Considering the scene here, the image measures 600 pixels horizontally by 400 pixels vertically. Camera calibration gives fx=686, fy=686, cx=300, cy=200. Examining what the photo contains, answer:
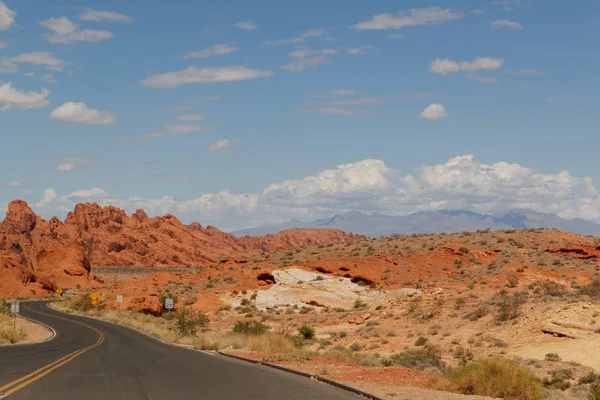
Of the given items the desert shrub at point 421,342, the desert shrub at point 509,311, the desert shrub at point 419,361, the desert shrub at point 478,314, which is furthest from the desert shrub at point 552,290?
the desert shrub at point 419,361

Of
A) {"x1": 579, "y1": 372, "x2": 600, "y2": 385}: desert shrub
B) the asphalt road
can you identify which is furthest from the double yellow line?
{"x1": 579, "y1": 372, "x2": 600, "y2": 385}: desert shrub

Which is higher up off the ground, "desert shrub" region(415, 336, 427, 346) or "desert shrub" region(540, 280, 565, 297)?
"desert shrub" region(540, 280, 565, 297)

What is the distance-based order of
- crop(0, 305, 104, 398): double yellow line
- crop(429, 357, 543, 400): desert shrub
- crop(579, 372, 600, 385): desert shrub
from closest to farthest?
1. crop(0, 305, 104, 398): double yellow line
2. crop(429, 357, 543, 400): desert shrub
3. crop(579, 372, 600, 385): desert shrub

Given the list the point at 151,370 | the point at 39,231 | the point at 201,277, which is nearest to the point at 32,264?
the point at 39,231

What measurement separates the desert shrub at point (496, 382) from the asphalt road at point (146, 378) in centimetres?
285

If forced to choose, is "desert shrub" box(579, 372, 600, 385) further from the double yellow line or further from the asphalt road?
the double yellow line

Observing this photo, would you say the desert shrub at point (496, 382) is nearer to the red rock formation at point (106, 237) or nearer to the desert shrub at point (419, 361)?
the desert shrub at point (419, 361)

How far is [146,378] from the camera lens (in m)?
19.3

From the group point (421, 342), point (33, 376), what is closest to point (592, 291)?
point (421, 342)

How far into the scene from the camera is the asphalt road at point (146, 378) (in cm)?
1575

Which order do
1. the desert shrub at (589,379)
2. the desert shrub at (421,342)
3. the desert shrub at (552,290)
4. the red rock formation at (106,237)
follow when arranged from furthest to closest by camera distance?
the red rock formation at (106,237) < the desert shrub at (552,290) < the desert shrub at (421,342) < the desert shrub at (589,379)

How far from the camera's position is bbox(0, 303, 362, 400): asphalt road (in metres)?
15.8

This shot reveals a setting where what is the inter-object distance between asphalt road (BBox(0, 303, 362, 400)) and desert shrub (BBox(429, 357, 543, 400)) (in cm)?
285

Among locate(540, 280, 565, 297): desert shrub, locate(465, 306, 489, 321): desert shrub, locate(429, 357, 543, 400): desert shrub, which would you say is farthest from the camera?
locate(540, 280, 565, 297): desert shrub
